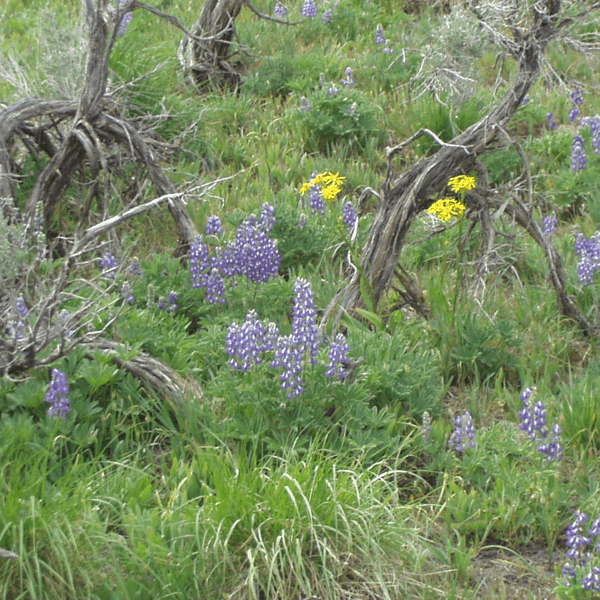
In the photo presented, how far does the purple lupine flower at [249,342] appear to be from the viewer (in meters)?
3.51

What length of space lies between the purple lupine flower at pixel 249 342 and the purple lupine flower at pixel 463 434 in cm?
86

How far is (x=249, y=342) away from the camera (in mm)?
3512

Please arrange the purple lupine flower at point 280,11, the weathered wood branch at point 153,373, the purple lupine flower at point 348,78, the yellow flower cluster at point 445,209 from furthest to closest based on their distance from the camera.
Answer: the purple lupine flower at point 280,11
the purple lupine flower at point 348,78
the yellow flower cluster at point 445,209
the weathered wood branch at point 153,373

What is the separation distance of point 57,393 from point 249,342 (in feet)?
2.70

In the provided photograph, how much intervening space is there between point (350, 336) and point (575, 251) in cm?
184

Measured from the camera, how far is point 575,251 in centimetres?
504

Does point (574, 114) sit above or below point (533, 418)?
above

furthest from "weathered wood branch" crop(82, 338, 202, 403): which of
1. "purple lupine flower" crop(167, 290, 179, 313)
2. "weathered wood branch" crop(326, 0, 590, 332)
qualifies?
"weathered wood branch" crop(326, 0, 590, 332)

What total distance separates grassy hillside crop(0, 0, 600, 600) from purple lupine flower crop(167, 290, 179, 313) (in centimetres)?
4

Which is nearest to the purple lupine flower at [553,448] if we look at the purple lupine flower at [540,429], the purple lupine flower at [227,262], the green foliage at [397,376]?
the purple lupine flower at [540,429]

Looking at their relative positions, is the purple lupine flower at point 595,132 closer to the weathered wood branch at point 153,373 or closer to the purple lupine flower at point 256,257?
the purple lupine flower at point 256,257

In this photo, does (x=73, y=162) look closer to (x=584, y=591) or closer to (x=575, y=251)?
(x=575, y=251)

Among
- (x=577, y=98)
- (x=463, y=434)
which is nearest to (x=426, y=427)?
(x=463, y=434)

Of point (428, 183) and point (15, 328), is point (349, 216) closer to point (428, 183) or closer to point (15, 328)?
point (428, 183)
